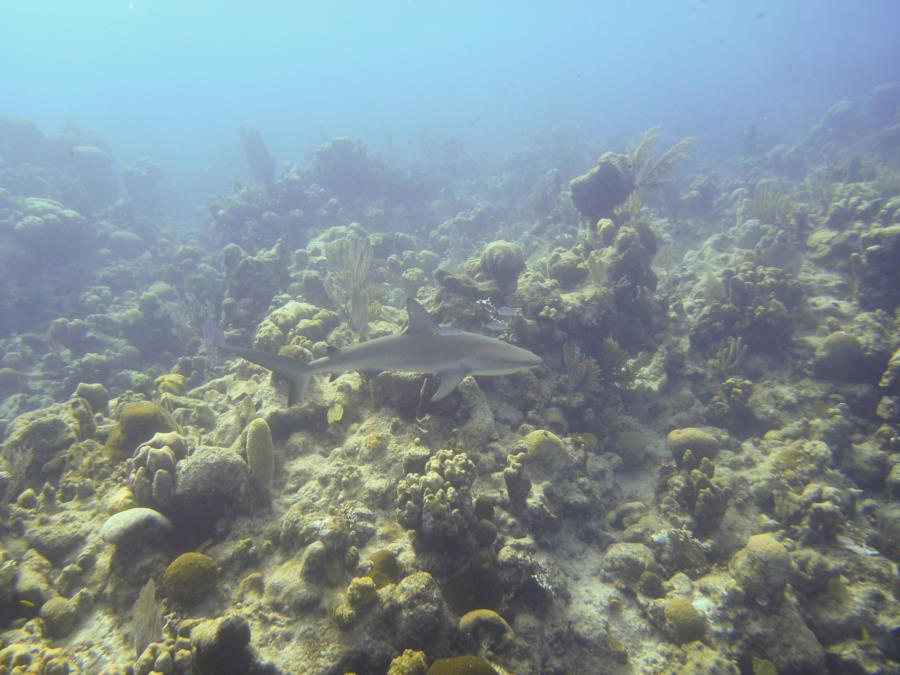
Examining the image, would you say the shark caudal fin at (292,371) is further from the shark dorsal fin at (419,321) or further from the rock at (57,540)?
the rock at (57,540)

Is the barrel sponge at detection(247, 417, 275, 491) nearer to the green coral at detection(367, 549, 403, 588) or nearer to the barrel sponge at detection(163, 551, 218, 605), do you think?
the barrel sponge at detection(163, 551, 218, 605)

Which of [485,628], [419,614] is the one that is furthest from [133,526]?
[485,628]

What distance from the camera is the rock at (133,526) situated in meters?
4.11

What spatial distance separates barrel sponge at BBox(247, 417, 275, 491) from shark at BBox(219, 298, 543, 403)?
55cm

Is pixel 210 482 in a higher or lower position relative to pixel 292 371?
lower

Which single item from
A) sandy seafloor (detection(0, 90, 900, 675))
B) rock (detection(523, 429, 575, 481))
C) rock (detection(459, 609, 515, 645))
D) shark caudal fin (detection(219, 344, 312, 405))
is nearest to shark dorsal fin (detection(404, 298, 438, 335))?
sandy seafloor (detection(0, 90, 900, 675))

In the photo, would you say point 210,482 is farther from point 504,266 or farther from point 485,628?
point 504,266

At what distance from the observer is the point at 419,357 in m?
5.40

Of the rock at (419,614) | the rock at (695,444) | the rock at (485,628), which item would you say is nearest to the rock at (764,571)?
the rock at (695,444)

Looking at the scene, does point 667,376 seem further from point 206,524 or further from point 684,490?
point 206,524

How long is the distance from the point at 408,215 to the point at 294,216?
24.1 feet

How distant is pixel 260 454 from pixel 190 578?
155cm

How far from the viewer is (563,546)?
17.4 ft

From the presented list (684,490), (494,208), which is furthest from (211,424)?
(494,208)
